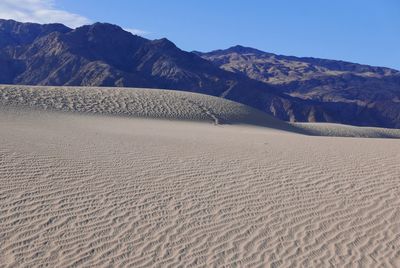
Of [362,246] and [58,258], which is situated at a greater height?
[362,246]

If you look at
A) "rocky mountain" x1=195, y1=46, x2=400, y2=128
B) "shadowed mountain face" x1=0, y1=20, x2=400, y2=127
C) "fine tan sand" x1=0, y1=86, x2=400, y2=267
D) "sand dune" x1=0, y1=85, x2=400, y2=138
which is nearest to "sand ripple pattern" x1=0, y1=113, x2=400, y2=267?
"fine tan sand" x1=0, y1=86, x2=400, y2=267

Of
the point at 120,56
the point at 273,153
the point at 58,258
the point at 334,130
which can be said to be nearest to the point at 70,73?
the point at 120,56

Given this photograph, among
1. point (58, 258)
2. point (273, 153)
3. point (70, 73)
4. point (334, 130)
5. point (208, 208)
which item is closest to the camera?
point (58, 258)

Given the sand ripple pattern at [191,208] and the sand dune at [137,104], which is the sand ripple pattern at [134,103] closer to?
the sand dune at [137,104]

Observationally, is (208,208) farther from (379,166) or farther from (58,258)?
(379,166)

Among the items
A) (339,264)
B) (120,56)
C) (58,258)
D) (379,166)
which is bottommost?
(58,258)

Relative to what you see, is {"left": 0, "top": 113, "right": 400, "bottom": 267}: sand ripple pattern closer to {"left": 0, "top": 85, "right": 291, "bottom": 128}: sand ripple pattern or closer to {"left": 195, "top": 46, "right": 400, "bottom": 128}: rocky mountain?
{"left": 0, "top": 85, "right": 291, "bottom": 128}: sand ripple pattern

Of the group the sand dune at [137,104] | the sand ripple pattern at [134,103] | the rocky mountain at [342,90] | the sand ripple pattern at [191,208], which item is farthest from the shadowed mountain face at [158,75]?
the sand ripple pattern at [191,208]

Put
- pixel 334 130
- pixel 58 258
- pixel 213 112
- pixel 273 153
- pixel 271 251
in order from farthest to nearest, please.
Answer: pixel 334 130 → pixel 213 112 → pixel 273 153 → pixel 271 251 → pixel 58 258
